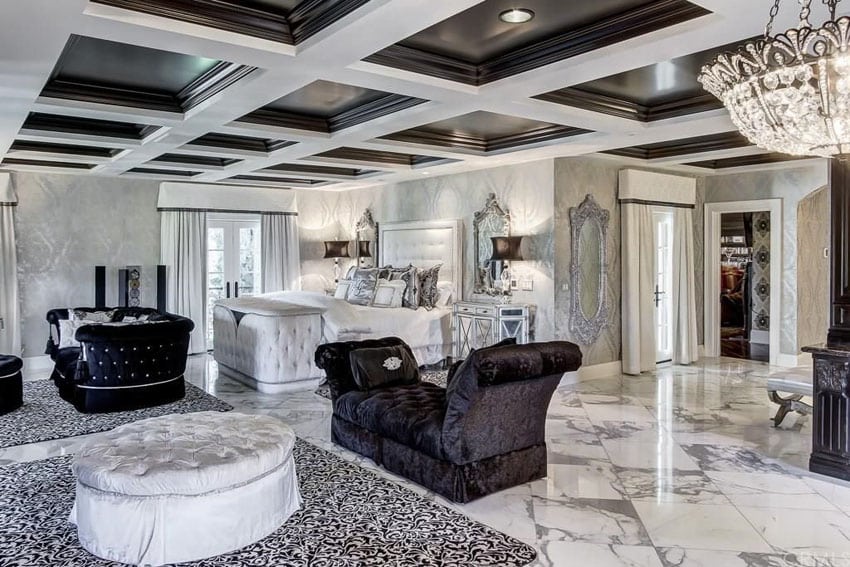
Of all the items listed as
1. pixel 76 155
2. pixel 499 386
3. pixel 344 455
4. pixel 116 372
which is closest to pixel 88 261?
pixel 76 155

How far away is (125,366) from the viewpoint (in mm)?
5656

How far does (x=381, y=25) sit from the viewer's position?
116 inches

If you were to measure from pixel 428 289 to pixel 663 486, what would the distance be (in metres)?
4.39

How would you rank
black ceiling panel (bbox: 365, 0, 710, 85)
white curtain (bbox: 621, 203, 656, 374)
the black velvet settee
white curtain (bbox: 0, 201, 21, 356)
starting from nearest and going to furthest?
black ceiling panel (bbox: 365, 0, 710, 85), the black velvet settee, white curtain (bbox: 621, 203, 656, 374), white curtain (bbox: 0, 201, 21, 356)

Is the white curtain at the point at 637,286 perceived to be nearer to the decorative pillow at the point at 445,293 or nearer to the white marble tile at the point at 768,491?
the decorative pillow at the point at 445,293

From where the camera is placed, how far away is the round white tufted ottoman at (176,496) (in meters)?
2.88

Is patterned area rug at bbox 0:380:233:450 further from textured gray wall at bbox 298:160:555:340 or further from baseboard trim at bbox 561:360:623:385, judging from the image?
baseboard trim at bbox 561:360:623:385

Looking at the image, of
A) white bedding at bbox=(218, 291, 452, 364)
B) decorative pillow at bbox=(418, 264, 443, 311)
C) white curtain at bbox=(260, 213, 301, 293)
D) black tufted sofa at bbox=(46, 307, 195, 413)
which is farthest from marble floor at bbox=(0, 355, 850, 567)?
white curtain at bbox=(260, 213, 301, 293)

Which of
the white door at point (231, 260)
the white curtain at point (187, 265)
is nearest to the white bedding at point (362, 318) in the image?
the white curtain at point (187, 265)

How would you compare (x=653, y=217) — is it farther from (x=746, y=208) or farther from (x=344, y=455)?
(x=344, y=455)

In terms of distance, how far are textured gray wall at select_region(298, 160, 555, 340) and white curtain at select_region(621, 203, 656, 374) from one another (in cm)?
111

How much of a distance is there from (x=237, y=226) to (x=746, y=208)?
23.7 feet

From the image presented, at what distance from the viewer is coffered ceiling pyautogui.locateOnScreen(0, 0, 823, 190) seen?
3.01 m

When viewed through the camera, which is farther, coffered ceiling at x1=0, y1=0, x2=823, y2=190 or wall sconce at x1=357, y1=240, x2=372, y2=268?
wall sconce at x1=357, y1=240, x2=372, y2=268
